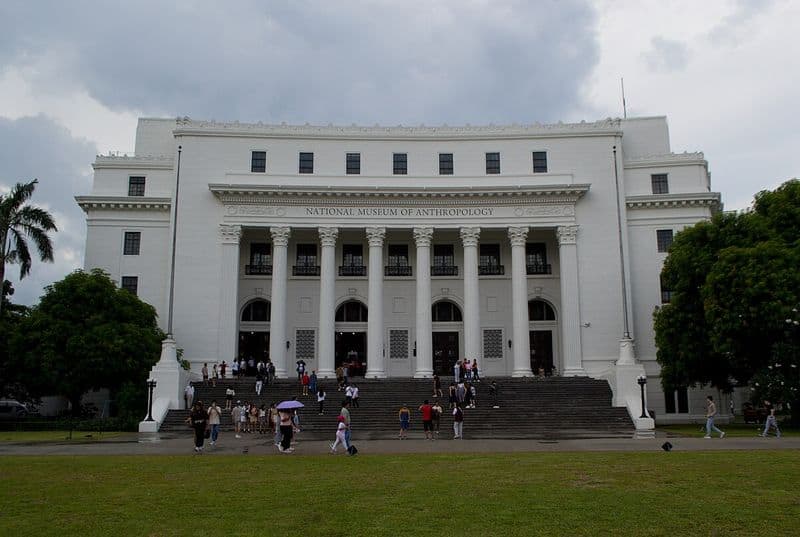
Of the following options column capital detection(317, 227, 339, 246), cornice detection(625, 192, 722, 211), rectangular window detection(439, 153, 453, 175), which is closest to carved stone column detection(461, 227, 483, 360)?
rectangular window detection(439, 153, 453, 175)

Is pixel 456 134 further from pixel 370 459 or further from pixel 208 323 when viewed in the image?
pixel 370 459

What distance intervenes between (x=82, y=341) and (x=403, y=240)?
77.4 ft

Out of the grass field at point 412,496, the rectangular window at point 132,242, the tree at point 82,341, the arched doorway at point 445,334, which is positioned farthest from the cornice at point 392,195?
the grass field at point 412,496

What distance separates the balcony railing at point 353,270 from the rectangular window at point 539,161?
48.1 ft

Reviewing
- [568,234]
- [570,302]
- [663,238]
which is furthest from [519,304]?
[663,238]

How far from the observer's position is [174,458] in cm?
2275

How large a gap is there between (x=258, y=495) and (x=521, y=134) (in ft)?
139

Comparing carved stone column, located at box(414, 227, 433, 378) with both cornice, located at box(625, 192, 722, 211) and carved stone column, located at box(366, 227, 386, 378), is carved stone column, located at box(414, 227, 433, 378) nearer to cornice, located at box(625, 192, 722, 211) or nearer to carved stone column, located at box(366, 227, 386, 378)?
carved stone column, located at box(366, 227, 386, 378)

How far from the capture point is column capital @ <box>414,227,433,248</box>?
166 ft

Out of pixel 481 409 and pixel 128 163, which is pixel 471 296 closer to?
pixel 481 409

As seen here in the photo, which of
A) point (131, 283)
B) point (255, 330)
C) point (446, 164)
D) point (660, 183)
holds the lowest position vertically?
point (255, 330)

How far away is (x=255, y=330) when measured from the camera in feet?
174

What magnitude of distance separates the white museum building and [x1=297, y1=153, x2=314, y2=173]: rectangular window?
0.34 ft

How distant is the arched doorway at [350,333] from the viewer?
175ft
